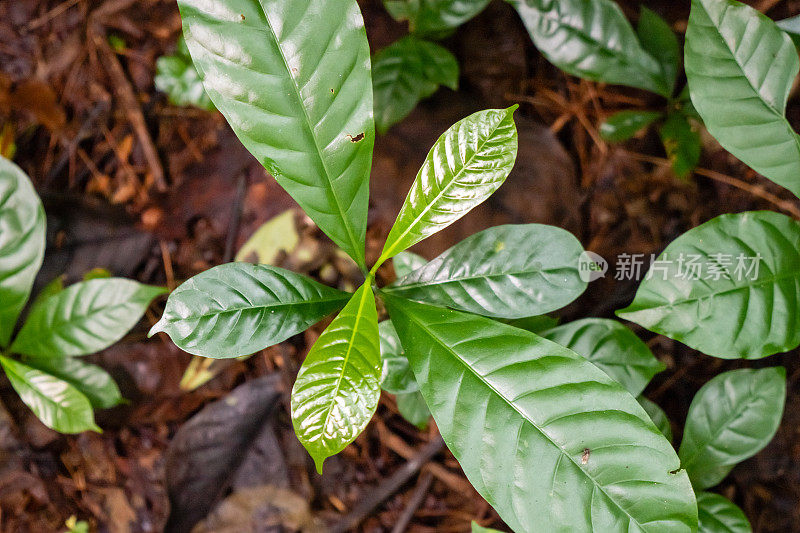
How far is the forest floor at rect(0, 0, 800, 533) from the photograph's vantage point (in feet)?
5.78

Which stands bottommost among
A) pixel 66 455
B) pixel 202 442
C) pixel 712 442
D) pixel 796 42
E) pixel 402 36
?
pixel 66 455

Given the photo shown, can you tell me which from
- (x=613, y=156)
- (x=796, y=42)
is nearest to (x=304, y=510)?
(x=613, y=156)

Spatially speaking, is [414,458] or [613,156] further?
[613,156]

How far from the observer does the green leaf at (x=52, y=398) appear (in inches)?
64.9

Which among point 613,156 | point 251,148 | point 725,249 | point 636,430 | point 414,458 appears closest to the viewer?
point 636,430

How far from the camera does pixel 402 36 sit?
188 centimetres

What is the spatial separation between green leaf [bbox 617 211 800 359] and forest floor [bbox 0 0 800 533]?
16.7 inches

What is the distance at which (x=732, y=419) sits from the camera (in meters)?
1.45

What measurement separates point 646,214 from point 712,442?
76 cm

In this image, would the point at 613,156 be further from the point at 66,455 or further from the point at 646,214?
the point at 66,455

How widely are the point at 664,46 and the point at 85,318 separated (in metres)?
2.02

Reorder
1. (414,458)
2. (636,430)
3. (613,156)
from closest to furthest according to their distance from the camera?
(636,430)
(414,458)
(613,156)

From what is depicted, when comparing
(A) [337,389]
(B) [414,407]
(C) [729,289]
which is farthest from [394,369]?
(C) [729,289]

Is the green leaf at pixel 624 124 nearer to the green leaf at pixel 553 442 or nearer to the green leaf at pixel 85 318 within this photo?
the green leaf at pixel 553 442
